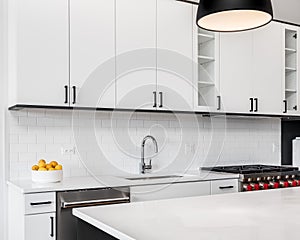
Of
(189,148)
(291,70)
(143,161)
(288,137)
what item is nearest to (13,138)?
(143,161)

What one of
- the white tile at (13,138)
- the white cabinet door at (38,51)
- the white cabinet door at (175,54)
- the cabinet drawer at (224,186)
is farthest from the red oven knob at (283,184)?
the white tile at (13,138)

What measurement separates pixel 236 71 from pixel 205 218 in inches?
102

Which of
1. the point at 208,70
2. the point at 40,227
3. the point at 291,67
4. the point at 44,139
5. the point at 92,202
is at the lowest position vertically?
the point at 40,227

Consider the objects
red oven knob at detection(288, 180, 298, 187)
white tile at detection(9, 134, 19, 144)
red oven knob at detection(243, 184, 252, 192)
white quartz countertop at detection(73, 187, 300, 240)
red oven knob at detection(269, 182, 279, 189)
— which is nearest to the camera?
white quartz countertop at detection(73, 187, 300, 240)

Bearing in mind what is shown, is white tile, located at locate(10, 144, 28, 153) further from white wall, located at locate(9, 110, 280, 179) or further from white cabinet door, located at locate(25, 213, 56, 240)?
white cabinet door, located at locate(25, 213, 56, 240)

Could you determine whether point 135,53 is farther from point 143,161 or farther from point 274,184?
point 274,184

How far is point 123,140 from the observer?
12.5 feet

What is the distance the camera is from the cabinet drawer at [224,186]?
362 cm

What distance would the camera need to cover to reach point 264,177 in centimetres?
390

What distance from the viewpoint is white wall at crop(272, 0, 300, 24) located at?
485 cm

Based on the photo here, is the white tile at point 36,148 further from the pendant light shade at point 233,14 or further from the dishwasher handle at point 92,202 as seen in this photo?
the pendant light shade at point 233,14

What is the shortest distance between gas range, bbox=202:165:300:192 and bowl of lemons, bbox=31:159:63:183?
1653 mm

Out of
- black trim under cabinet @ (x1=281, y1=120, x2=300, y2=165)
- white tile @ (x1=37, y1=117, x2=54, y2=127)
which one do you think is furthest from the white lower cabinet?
black trim under cabinet @ (x1=281, y1=120, x2=300, y2=165)

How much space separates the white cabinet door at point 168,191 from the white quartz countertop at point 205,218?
97 centimetres
